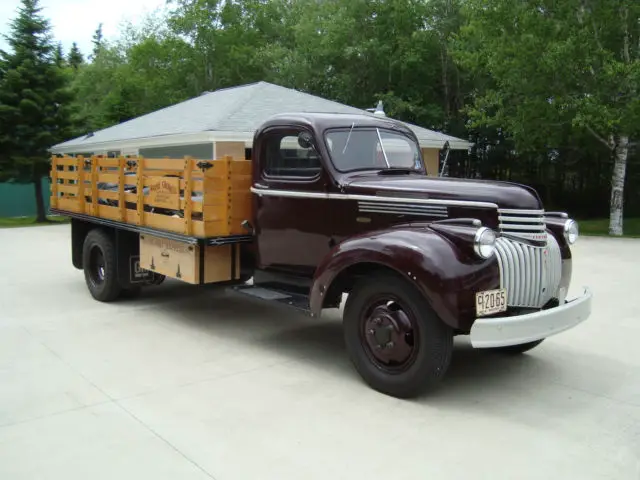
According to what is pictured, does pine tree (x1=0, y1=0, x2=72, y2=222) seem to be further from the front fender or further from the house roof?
the front fender

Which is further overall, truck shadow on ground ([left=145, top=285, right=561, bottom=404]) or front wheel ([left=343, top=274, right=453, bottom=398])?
truck shadow on ground ([left=145, top=285, right=561, bottom=404])

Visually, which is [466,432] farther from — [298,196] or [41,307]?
[41,307]

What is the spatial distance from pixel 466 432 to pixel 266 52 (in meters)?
24.5

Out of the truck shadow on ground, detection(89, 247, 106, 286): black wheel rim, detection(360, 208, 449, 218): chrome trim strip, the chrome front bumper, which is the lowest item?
the truck shadow on ground

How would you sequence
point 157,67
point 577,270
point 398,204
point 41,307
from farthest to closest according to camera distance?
1. point 157,67
2. point 577,270
3. point 41,307
4. point 398,204

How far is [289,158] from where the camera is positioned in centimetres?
546

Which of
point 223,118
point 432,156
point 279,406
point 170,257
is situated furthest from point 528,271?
point 432,156

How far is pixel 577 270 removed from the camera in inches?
386

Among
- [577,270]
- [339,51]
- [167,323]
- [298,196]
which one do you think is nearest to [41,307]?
[167,323]

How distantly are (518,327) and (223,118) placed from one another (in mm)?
12186

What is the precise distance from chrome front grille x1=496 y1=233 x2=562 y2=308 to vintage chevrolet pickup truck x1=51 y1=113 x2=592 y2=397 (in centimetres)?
1

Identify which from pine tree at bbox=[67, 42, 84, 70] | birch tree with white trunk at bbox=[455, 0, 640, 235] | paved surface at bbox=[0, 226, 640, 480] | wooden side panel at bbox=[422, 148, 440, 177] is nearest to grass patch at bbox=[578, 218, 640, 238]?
birch tree with white trunk at bbox=[455, 0, 640, 235]

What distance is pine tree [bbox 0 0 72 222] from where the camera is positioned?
69.8 feet

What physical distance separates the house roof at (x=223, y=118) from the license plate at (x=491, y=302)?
10.9m
